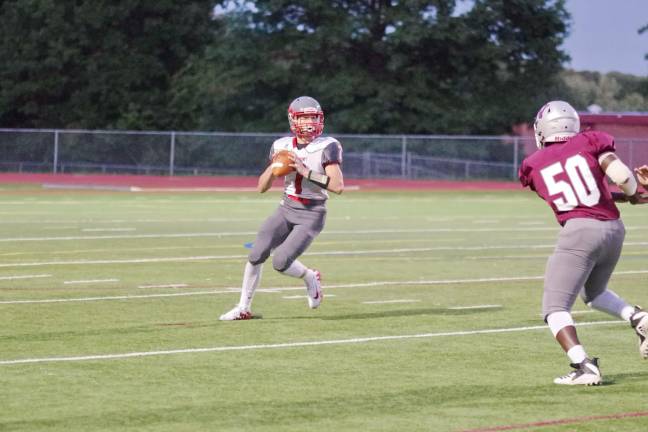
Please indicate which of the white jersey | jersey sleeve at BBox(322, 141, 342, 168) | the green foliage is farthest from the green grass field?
the green foliage

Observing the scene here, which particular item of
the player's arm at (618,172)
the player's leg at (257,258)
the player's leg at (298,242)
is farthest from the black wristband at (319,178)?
the player's arm at (618,172)

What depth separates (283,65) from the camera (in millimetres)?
53906

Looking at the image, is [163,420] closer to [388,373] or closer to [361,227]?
[388,373]

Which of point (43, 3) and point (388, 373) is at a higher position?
point (43, 3)

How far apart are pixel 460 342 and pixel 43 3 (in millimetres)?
48582

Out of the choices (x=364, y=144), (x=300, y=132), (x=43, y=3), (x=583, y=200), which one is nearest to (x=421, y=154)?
(x=364, y=144)

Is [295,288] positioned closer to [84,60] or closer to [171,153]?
[171,153]

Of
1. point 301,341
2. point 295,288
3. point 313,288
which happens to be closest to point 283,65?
point 295,288

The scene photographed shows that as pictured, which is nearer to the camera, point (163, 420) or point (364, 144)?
point (163, 420)

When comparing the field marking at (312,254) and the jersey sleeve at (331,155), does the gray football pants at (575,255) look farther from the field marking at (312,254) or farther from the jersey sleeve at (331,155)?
the field marking at (312,254)

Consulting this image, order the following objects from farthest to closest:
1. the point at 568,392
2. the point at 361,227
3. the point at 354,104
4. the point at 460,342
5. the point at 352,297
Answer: the point at 354,104 < the point at 361,227 < the point at 352,297 < the point at 460,342 < the point at 568,392

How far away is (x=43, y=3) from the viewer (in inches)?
2203

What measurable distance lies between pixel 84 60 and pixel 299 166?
48.1 metres

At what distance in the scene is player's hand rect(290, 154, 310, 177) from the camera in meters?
10.5
